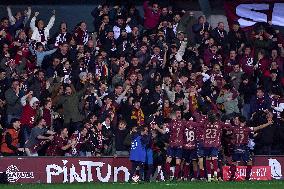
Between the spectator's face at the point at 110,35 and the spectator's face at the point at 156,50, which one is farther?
the spectator's face at the point at 110,35

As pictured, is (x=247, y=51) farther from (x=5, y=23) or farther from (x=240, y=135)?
(x=5, y=23)

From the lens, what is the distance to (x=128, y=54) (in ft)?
100

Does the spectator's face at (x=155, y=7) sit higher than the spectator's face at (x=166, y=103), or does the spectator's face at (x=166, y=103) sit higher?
the spectator's face at (x=155, y=7)

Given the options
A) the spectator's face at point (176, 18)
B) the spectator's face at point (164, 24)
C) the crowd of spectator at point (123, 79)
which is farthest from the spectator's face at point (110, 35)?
the spectator's face at point (176, 18)

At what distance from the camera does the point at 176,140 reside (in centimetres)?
2800

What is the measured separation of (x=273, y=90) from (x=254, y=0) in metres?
3.85

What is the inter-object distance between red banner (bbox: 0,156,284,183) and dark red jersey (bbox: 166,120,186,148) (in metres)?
1.40

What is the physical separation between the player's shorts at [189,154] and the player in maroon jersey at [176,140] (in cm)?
22

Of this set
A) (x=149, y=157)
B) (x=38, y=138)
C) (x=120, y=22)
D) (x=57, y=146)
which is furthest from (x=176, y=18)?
(x=38, y=138)

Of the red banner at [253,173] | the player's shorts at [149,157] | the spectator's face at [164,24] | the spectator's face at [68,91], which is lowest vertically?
the red banner at [253,173]

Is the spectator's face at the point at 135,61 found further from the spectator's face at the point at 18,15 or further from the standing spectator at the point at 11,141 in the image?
the standing spectator at the point at 11,141

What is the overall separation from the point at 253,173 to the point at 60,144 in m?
5.40

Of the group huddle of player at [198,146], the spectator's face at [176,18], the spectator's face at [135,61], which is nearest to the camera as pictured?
the group huddle of player at [198,146]

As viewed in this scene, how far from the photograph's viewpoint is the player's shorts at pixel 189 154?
28297mm
